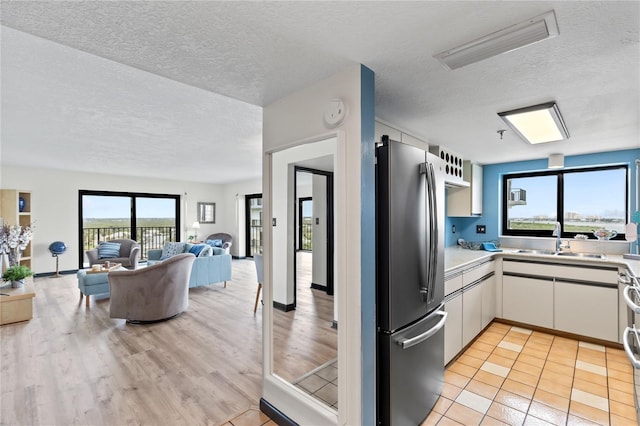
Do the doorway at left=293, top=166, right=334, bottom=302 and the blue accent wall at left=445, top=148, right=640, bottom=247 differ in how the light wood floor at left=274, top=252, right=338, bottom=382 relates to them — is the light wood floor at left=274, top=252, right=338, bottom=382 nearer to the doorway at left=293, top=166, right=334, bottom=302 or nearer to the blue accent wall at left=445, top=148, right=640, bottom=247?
the doorway at left=293, top=166, right=334, bottom=302

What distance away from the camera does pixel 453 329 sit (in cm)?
267

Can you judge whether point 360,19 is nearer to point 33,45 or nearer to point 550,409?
point 33,45

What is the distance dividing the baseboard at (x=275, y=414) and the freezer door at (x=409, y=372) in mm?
591

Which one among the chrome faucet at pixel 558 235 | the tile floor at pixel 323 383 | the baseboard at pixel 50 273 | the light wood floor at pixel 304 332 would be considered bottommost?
the baseboard at pixel 50 273

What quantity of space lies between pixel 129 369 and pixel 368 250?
8.44 feet

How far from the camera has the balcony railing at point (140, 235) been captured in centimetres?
741

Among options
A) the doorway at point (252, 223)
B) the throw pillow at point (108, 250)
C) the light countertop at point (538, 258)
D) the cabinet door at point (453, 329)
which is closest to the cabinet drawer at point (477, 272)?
the light countertop at point (538, 258)

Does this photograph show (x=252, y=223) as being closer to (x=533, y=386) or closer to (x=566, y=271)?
(x=566, y=271)

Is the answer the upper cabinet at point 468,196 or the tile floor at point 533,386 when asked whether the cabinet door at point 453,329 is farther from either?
the upper cabinet at point 468,196

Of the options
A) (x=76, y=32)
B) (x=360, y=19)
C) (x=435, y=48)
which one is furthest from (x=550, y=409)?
(x=76, y=32)

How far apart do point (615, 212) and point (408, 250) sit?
12.1 feet

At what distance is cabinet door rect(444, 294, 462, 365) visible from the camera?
2.56m

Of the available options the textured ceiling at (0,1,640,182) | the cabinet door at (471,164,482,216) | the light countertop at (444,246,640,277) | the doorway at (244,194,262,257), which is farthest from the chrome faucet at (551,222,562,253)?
the doorway at (244,194,262,257)

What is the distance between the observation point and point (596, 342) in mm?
3209
